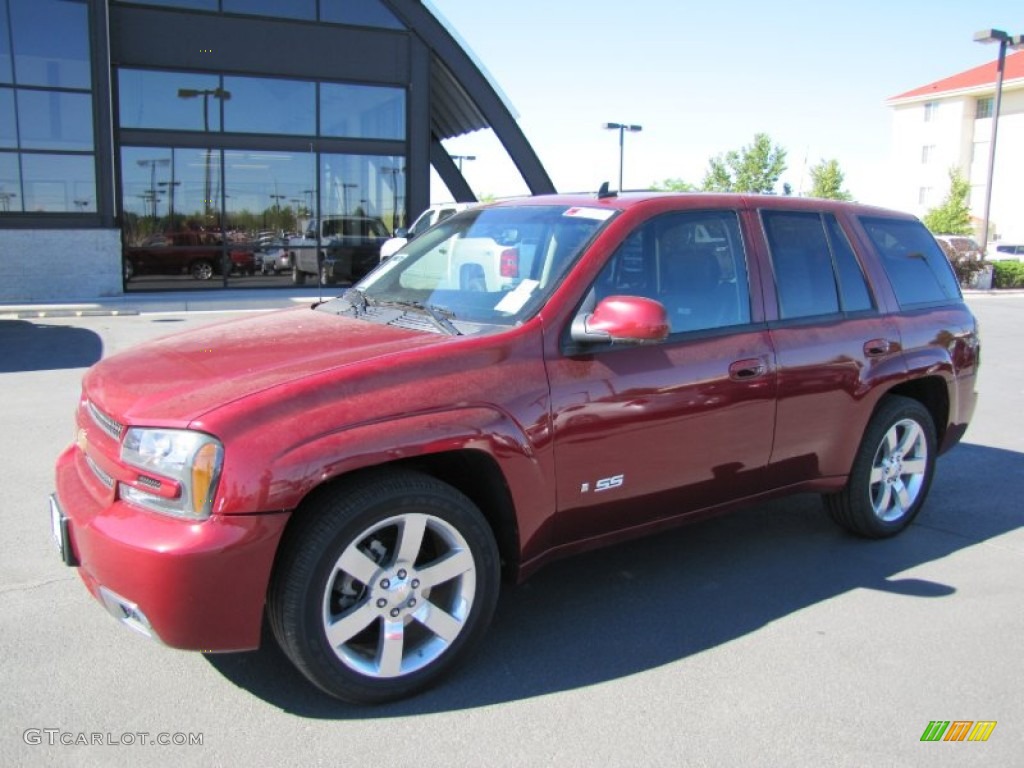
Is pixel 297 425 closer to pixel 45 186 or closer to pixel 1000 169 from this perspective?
pixel 45 186

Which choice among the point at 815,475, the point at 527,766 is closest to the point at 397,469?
the point at 527,766

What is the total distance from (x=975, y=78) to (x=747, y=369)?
63.8 meters

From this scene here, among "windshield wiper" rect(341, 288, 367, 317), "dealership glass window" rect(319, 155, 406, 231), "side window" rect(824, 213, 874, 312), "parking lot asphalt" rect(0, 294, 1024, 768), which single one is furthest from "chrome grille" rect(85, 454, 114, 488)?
"dealership glass window" rect(319, 155, 406, 231)

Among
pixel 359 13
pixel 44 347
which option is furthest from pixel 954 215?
pixel 44 347

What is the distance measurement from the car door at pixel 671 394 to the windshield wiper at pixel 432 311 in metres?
0.43

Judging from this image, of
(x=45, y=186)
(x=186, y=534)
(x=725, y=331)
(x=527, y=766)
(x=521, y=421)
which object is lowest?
(x=527, y=766)

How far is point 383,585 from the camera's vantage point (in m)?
2.99

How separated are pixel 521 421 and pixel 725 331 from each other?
123cm

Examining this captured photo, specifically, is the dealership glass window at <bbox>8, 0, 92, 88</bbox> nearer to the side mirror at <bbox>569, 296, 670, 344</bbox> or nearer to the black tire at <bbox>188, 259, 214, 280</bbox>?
the black tire at <bbox>188, 259, 214, 280</bbox>

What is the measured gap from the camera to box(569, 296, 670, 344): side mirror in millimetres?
3238

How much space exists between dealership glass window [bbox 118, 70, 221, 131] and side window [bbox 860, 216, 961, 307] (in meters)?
16.7

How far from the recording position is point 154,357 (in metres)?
3.47

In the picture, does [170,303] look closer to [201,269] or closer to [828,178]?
[201,269]

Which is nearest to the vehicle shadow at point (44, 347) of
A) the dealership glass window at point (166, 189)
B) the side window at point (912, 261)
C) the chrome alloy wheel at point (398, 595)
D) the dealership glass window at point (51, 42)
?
the dealership glass window at point (166, 189)
